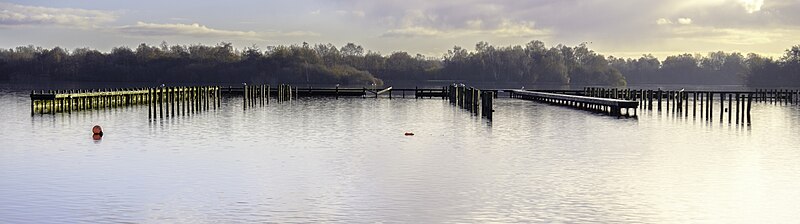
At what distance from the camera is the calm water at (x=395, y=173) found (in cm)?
1947

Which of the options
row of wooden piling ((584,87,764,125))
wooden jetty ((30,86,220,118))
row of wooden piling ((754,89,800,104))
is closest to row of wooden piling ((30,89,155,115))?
wooden jetty ((30,86,220,118))

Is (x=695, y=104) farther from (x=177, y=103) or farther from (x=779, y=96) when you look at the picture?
(x=177, y=103)

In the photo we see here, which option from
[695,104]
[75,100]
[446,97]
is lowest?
[446,97]

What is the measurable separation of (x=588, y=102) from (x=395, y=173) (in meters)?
43.0

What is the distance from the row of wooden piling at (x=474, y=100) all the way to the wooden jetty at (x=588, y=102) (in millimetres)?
6604

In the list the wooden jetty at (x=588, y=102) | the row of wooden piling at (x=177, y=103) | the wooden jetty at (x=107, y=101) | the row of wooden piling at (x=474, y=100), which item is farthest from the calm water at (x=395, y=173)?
the wooden jetty at (x=588, y=102)

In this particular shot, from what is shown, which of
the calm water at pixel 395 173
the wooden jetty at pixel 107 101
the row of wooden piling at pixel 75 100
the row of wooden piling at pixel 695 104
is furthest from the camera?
the row of wooden piling at pixel 75 100

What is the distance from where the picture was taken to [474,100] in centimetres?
6341

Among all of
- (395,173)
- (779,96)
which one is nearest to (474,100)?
(395,173)

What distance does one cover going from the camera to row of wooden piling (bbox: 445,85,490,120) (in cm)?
5762

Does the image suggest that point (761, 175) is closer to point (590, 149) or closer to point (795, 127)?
point (590, 149)

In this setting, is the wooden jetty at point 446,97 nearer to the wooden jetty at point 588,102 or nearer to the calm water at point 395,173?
the wooden jetty at point 588,102

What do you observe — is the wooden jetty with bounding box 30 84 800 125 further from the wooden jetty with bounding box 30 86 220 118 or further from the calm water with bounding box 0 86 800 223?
the calm water with bounding box 0 86 800 223

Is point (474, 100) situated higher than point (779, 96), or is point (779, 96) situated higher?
point (474, 100)
